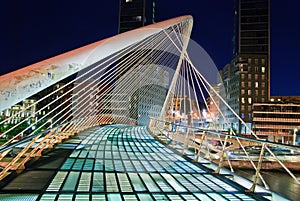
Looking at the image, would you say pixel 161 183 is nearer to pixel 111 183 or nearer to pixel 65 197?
pixel 111 183

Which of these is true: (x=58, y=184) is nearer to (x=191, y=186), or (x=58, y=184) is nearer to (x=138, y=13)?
(x=191, y=186)

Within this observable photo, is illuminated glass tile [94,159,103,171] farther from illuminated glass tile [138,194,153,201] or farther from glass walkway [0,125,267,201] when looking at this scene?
illuminated glass tile [138,194,153,201]

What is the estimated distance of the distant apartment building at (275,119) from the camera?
177ft

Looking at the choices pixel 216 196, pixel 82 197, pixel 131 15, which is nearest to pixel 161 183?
pixel 216 196

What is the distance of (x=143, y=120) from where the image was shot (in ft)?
115

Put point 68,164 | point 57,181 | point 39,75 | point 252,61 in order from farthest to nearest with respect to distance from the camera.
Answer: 1. point 252,61
2. point 68,164
3. point 57,181
4. point 39,75

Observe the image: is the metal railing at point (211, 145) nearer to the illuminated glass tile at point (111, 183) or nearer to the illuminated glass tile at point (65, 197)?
the illuminated glass tile at point (111, 183)

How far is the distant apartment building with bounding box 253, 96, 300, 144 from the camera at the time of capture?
54094 millimetres

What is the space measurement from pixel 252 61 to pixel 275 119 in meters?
14.0

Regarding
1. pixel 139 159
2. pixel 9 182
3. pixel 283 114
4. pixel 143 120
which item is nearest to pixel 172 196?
pixel 9 182

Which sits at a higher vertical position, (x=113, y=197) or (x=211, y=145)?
(x=113, y=197)

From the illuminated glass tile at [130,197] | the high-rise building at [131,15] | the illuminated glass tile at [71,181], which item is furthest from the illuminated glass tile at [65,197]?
the high-rise building at [131,15]

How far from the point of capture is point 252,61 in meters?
59.0

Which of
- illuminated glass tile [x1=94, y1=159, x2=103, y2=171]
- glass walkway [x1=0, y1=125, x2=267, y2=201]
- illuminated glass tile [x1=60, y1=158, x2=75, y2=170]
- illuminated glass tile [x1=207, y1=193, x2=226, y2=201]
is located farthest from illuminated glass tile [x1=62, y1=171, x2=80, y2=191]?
illuminated glass tile [x1=207, y1=193, x2=226, y2=201]
